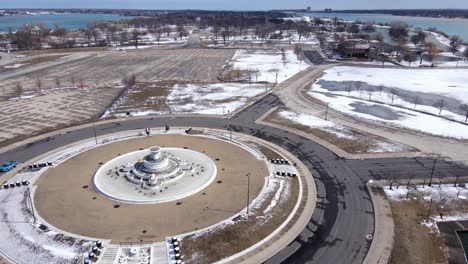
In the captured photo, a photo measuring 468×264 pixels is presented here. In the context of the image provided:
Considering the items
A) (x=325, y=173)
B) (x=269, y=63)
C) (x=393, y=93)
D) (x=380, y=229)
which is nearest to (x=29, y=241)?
(x=380, y=229)

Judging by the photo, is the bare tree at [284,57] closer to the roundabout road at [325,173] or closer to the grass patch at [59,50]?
the roundabout road at [325,173]

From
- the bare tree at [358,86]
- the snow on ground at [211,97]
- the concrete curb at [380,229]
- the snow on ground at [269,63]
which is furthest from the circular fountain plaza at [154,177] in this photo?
the snow on ground at [269,63]

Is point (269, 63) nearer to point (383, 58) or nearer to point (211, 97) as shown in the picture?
point (383, 58)

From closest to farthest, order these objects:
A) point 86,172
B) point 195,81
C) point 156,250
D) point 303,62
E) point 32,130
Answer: point 156,250 → point 86,172 → point 32,130 → point 195,81 → point 303,62

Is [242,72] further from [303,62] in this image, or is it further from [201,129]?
[201,129]

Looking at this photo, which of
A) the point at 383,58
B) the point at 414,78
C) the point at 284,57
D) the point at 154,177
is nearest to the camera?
the point at 154,177

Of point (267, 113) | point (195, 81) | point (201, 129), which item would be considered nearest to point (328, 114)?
point (267, 113)
